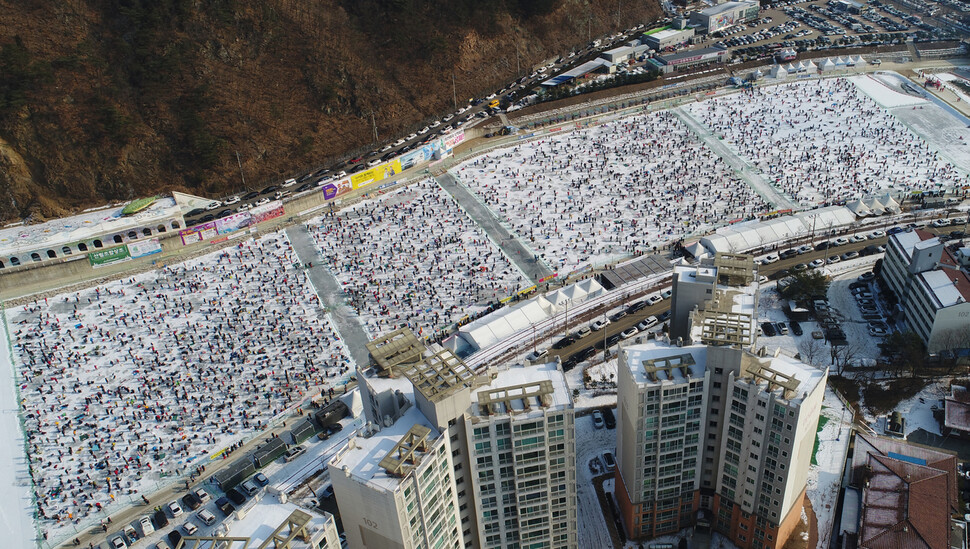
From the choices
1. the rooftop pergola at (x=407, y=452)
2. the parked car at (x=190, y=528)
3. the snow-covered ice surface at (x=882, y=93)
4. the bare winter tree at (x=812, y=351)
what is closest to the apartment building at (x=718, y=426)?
the rooftop pergola at (x=407, y=452)

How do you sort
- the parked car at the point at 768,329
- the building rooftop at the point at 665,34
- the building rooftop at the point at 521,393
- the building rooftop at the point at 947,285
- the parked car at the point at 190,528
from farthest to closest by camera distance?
the building rooftop at the point at 665,34, the parked car at the point at 768,329, the building rooftop at the point at 947,285, the parked car at the point at 190,528, the building rooftop at the point at 521,393

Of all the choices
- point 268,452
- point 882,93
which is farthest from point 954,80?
point 268,452

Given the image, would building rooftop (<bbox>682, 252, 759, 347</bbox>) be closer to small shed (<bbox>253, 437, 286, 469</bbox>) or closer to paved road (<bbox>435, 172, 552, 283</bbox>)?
paved road (<bbox>435, 172, 552, 283</bbox>)

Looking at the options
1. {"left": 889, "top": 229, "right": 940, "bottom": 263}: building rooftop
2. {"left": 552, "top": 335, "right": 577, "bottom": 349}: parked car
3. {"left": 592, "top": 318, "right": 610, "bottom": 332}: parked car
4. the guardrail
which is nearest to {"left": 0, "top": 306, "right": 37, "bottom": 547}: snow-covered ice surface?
the guardrail

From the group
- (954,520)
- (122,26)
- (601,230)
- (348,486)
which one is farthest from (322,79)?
(954,520)

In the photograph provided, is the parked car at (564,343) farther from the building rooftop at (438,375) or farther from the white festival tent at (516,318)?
the building rooftop at (438,375)
